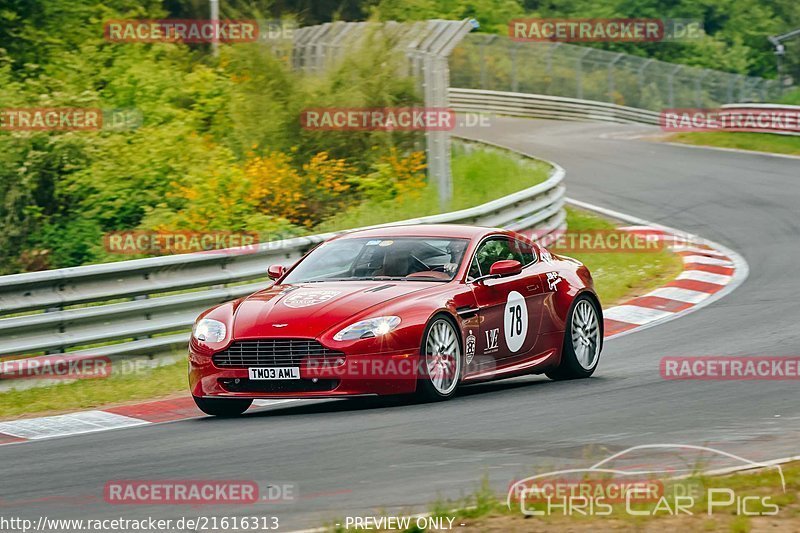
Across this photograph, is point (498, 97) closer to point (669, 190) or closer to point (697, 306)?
point (669, 190)

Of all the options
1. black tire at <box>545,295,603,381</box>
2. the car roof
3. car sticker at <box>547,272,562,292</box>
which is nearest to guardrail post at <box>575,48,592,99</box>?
black tire at <box>545,295,603,381</box>

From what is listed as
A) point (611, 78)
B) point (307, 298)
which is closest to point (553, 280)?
point (307, 298)

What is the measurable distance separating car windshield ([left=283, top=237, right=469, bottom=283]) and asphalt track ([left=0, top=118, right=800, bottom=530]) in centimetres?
101

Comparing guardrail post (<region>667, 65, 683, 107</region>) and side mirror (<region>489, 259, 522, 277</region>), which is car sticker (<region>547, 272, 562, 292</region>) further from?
guardrail post (<region>667, 65, 683, 107</region>)

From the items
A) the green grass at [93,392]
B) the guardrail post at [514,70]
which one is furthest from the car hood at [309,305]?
the guardrail post at [514,70]

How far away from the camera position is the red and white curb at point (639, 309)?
10438 mm

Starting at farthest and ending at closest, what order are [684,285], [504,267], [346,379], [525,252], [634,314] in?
[684,285] < [634,314] < [525,252] < [504,267] < [346,379]

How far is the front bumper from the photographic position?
9742 millimetres

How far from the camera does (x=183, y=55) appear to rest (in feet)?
98.1

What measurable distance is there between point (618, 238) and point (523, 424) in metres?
13.0

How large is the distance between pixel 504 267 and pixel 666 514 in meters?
4.86

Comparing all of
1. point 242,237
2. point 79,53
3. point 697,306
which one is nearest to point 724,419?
point 697,306

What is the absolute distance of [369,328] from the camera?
9836 mm

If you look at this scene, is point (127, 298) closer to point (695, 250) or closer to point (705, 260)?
point (705, 260)
